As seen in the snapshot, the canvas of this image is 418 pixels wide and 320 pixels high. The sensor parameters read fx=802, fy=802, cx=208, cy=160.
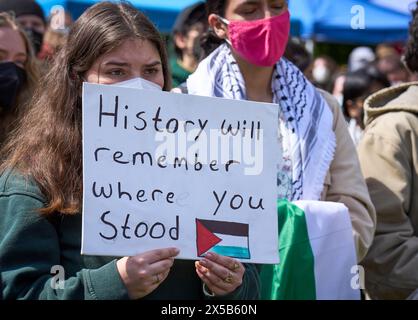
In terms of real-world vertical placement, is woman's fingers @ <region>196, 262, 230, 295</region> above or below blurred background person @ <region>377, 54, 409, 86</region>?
below

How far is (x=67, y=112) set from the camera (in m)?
2.55

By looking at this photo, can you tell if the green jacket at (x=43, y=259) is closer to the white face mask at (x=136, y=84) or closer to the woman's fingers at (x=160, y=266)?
the woman's fingers at (x=160, y=266)

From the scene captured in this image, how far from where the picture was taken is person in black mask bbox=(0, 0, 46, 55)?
199 inches

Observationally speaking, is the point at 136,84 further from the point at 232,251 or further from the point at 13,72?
the point at 13,72

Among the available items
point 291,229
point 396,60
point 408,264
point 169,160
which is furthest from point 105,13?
point 396,60

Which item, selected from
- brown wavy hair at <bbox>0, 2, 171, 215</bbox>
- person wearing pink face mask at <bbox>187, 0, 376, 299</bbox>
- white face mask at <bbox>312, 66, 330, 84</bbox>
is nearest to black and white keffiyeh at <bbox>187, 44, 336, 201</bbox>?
person wearing pink face mask at <bbox>187, 0, 376, 299</bbox>

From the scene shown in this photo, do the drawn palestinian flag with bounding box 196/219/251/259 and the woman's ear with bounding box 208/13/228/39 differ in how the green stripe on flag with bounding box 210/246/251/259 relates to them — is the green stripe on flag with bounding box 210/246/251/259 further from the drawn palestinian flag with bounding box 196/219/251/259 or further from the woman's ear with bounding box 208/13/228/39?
the woman's ear with bounding box 208/13/228/39

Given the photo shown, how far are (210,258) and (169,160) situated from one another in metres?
0.31

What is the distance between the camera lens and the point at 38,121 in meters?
2.62

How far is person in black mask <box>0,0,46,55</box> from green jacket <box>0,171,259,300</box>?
114 inches

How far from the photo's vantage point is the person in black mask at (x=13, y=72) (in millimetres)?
3549

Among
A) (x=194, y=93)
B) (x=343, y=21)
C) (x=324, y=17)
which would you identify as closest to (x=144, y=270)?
(x=194, y=93)

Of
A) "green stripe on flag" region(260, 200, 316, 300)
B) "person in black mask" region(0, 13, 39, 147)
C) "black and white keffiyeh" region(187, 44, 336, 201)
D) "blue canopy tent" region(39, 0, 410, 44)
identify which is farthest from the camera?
"blue canopy tent" region(39, 0, 410, 44)

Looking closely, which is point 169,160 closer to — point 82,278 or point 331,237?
point 82,278
